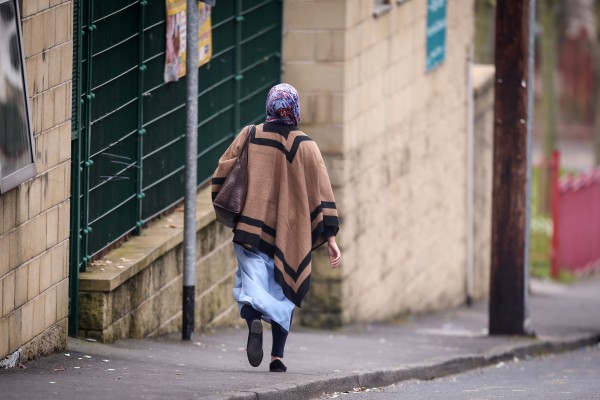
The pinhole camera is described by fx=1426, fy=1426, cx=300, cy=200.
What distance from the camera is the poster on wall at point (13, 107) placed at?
280 inches

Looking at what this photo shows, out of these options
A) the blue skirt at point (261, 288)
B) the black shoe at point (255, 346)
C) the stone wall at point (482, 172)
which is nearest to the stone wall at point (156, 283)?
the blue skirt at point (261, 288)

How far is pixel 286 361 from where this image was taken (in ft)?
30.1

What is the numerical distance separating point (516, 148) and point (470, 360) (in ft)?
7.08

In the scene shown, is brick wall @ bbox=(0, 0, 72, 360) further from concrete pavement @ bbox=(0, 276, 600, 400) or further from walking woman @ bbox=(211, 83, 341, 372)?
walking woman @ bbox=(211, 83, 341, 372)

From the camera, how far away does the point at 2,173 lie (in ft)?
23.5

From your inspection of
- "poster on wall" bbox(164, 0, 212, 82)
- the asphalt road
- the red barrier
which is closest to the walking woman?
the asphalt road

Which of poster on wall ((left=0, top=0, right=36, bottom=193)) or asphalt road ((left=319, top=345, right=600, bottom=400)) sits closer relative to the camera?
poster on wall ((left=0, top=0, right=36, bottom=193))

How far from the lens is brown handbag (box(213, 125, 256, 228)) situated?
8023 mm

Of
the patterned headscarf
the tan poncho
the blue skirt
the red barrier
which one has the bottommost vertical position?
the red barrier

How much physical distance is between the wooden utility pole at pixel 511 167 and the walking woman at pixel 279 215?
4137mm

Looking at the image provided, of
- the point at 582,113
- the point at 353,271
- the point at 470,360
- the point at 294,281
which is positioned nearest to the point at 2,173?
the point at 294,281

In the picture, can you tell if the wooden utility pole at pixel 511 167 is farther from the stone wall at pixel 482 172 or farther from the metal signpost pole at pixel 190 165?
the stone wall at pixel 482 172

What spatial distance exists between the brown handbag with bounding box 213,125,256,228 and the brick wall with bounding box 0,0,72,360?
2.96ft

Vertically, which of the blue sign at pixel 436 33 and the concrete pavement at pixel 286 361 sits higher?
the blue sign at pixel 436 33
